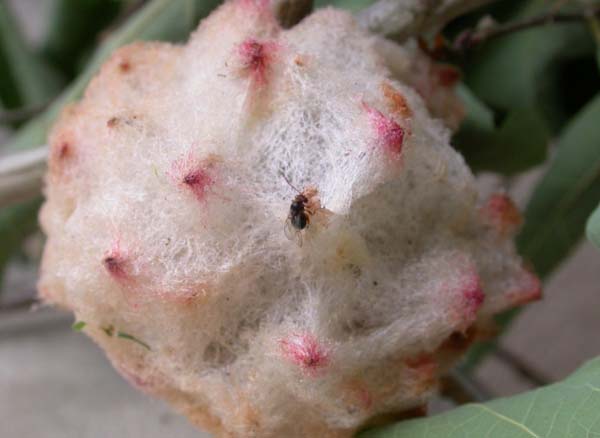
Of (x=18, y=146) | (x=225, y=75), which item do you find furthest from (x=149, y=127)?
(x=18, y=146)

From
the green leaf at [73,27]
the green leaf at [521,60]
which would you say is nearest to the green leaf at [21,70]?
the green leaf at [73,27]

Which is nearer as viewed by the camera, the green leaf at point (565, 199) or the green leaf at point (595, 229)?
the green leaf at point (595, 229)

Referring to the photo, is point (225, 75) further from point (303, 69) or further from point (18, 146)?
point (18, 146)

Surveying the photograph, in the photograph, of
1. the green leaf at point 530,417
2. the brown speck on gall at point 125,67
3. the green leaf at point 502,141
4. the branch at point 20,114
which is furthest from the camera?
the branch at point 20,114

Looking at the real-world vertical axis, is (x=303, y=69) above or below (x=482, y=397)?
above

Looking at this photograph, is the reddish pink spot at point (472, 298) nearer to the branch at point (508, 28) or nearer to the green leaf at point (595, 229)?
the green leaf at point (595, 229)

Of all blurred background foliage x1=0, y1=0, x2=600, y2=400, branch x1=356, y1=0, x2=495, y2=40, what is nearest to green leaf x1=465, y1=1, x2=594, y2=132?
blurred background foliage x1=0, y1=0, x2=600, y2=400

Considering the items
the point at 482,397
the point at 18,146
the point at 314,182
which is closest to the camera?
the point at 314,182

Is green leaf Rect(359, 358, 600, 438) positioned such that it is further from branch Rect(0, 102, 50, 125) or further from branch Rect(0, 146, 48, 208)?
branch Rect(0, 102, 50, 125)

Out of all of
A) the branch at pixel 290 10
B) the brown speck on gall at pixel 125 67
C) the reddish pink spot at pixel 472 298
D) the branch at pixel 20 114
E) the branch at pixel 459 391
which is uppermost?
the branch at pixel 290 10
